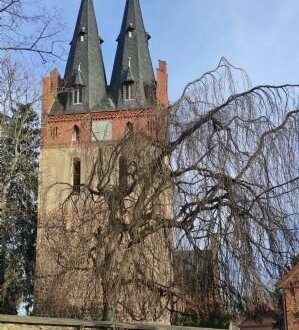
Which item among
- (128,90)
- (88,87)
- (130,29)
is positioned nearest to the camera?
(128,90)

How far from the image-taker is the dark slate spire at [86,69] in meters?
30.0

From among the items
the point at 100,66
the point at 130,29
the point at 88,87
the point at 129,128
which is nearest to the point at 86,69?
the point at 100,66

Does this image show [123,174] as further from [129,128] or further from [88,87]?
[88,87]

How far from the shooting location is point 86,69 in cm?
3122

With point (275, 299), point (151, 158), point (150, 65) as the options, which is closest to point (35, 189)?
point (151, 158)

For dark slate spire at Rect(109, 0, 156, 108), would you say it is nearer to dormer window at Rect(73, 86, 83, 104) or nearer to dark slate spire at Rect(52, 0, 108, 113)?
dark slate spire at Rect(52, 0, 108, 113)

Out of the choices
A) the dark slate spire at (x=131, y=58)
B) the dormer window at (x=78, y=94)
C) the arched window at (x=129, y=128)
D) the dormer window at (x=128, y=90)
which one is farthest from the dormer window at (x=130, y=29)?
the arched window at (x=129, y=128)

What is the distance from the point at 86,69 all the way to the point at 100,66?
1.19m

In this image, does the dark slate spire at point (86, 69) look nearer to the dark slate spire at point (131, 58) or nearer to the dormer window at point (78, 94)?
the dormer window at point (78, 94)

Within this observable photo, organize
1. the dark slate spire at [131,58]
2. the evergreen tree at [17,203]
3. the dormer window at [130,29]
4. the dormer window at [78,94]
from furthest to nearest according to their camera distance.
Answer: the dormer window at [130,29], the dormer window at [78,94], the dark slate spire at [131,58], the evergreen tree at [17,203]

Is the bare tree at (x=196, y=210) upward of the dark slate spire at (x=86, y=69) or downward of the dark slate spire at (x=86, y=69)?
downward

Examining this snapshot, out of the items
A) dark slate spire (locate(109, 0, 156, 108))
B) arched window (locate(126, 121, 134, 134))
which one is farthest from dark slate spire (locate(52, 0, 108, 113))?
arched window (locate(126, 121, 134, 134))

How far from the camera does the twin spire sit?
2986 cm

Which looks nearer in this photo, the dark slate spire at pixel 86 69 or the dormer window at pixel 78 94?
the dark slate spire at pixel 86 69
